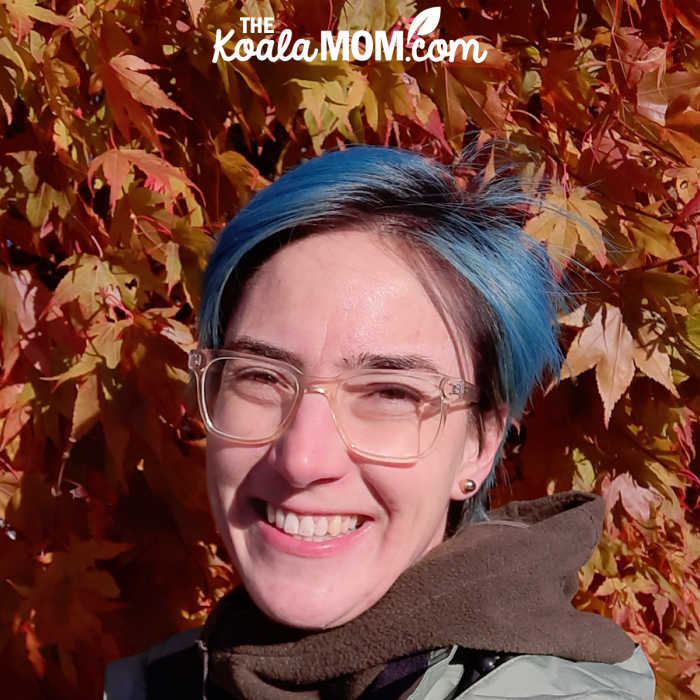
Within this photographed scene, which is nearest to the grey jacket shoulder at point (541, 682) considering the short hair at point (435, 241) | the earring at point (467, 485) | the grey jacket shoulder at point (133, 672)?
the earring at point (467, 485)

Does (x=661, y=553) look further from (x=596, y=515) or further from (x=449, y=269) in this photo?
(x=449, y=269)

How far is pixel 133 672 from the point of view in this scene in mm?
1348

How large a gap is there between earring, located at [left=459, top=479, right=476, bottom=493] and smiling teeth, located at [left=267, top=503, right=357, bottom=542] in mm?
198

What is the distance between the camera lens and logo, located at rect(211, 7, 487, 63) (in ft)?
4.69

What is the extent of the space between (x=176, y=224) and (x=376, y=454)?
0.62m

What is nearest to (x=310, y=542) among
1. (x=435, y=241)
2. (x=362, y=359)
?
(x=362, y=359)

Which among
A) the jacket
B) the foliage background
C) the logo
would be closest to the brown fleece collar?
the jacket

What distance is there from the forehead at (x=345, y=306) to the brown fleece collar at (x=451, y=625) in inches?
9.7

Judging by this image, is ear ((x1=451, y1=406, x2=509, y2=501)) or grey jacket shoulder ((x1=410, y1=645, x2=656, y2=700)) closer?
grey jacket shoulder ((x1=410, y1=645, x2=656, y2=700))

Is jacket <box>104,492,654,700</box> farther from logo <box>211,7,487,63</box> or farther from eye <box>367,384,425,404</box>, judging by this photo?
logo <box>211,7,487,63</box>

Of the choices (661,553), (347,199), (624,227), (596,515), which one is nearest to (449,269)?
(347,199)

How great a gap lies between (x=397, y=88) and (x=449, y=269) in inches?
19.1

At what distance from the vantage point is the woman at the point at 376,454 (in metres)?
1.06

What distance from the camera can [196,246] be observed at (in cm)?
149
